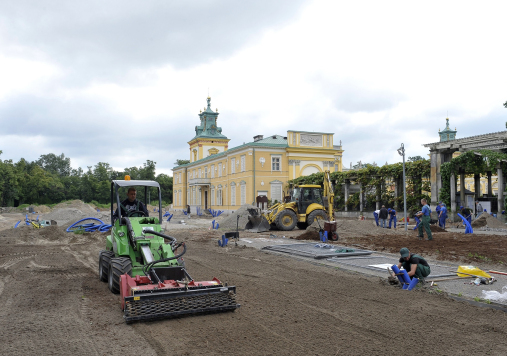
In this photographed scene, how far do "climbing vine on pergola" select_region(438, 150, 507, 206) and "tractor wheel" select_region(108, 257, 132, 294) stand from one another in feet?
75.9

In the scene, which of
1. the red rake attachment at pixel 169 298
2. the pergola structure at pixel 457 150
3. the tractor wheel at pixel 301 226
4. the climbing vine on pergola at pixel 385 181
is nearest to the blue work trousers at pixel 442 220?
the pergola structure at pixel 457 150

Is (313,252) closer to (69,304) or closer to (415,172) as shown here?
(69,304)

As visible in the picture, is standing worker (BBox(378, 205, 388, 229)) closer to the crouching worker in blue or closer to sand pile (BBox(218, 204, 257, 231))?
Result: sand pile (BBox(218, 204, 257, 231))

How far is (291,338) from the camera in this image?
5348 millimetres

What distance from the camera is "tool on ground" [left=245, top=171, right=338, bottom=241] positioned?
23.5 metres

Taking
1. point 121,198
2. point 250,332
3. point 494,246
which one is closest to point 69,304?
point 121,198

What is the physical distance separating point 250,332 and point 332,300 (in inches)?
90.2

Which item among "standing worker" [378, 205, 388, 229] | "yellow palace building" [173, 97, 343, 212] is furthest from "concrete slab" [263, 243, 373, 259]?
"yellow palace building" [173, 97, 343, 212]

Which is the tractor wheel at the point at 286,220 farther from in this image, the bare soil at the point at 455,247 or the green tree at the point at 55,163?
the green tree at the point at 55,163

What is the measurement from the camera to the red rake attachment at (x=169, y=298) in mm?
5879

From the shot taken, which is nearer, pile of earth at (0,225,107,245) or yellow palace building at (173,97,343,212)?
pile of earth at (0,225,107,245)

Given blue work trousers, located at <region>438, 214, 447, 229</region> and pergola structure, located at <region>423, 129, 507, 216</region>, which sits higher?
pergola structure, located at <region>423, 129, 507, 216</region>

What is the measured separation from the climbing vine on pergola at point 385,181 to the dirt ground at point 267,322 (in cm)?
2188

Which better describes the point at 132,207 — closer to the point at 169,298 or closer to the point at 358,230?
the point at 169,298
